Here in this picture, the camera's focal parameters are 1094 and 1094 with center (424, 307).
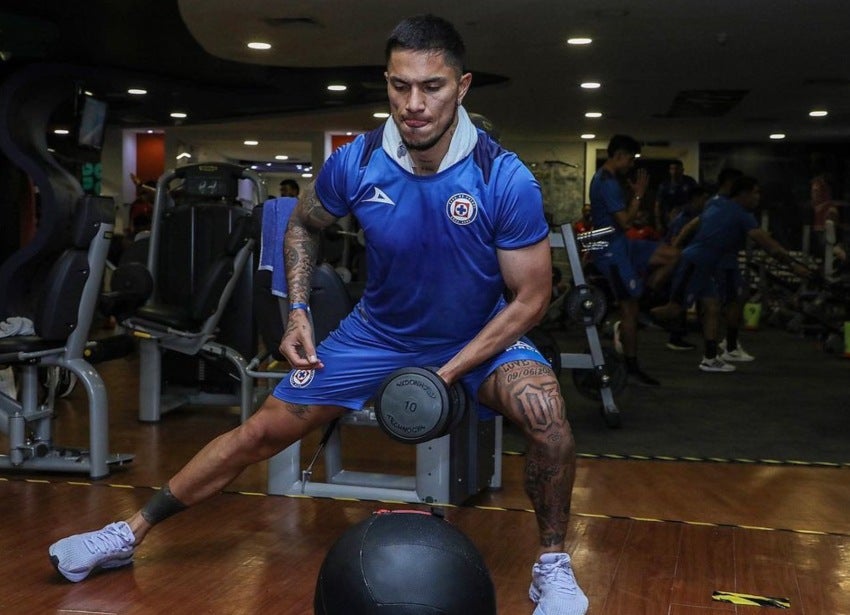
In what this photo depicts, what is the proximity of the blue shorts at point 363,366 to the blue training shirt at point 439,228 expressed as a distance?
32 millimetres

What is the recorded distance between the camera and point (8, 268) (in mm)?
5426

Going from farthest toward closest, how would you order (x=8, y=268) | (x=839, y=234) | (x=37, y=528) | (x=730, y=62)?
(x=839, y=234) → (x=730, y=62) → (x=8, y=268) → (x=37, y=528)

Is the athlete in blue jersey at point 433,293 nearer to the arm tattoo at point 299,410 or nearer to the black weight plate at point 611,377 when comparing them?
the arm tattoo at point 299,410

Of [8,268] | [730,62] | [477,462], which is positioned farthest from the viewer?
[730,62]

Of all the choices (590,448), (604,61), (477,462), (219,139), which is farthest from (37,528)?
(219,139)

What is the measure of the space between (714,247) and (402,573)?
592cm

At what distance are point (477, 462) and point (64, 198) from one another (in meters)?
3.00

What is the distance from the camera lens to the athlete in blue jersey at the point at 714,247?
701 centimetres

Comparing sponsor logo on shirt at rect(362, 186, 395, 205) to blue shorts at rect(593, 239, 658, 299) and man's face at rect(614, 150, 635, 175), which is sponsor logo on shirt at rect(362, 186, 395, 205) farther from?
man's face at rect(614, 150, 635, 175)

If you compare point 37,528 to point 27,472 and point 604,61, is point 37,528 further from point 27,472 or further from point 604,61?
point 604,61

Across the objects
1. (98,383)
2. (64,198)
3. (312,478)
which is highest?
(64,198)

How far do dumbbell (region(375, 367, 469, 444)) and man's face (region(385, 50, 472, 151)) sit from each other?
19.6 inches

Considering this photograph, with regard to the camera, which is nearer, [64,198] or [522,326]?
[522,326]

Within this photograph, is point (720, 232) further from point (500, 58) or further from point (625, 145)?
point (500, 58)
